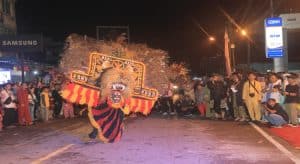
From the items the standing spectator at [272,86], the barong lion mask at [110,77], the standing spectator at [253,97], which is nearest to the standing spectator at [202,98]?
the standing spectator at [253,97]

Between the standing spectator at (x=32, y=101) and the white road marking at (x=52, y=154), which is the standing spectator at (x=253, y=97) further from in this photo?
the standing spectator at (x=32, y=101)

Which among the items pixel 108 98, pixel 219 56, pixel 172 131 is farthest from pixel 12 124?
pixel 219 56

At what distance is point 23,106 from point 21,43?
1193 centimetres

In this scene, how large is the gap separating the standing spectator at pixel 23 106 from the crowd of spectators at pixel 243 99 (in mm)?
6547

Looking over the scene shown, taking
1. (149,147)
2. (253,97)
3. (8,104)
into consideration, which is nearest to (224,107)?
(253,97)

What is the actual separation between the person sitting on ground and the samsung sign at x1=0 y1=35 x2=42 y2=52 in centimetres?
1812

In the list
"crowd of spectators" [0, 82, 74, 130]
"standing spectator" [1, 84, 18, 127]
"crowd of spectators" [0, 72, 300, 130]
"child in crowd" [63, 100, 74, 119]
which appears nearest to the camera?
"crowd of spectators" [0, 72, 300, 130]

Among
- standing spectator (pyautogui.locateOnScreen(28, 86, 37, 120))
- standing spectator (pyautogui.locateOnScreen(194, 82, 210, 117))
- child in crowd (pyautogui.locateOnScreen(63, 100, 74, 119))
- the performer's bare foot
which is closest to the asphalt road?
the performer's bare foot

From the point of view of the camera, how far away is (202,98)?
2353 centimetres

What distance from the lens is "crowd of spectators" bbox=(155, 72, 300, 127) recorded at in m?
17.6

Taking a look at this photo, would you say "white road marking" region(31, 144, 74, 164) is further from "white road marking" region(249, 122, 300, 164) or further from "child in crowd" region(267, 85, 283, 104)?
"child in crowd" region(267, 85, 283, 104)

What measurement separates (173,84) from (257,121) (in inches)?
245

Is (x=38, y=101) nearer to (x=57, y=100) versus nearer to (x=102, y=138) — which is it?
(x=57, y=100)

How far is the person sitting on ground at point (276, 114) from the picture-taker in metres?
17.5
